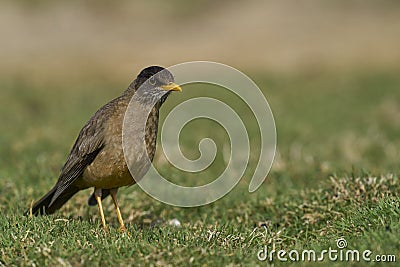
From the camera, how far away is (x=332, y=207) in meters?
6.50

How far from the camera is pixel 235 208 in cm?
728

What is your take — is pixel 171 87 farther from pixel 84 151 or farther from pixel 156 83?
pixel 84 151

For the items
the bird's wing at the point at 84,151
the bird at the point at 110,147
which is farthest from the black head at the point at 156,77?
the bird's wing at the point at 84,151

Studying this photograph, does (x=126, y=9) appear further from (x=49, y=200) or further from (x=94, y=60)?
(x=49, y=200)

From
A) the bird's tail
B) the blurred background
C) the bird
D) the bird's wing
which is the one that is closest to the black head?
the bird

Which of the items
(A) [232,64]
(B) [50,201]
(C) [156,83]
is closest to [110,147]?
(C) [156,83]

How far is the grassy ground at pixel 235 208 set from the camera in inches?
193

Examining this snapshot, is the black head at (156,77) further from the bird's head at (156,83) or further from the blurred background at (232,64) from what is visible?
the blurred background at (232,64)

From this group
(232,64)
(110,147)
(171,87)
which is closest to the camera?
(110,147)

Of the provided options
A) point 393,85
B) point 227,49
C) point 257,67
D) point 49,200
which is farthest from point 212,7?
point 49,200

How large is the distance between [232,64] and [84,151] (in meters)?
20.1

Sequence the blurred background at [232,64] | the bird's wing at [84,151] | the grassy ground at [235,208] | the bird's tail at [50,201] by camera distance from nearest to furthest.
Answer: the grassy ground at [235,208] → the bird's wing at [84,151] → the bird's tail at [50,201] → the blurred background at [232,64]

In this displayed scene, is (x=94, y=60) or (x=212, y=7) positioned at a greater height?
(x=212, y=7)

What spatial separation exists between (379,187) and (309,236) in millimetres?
1092
